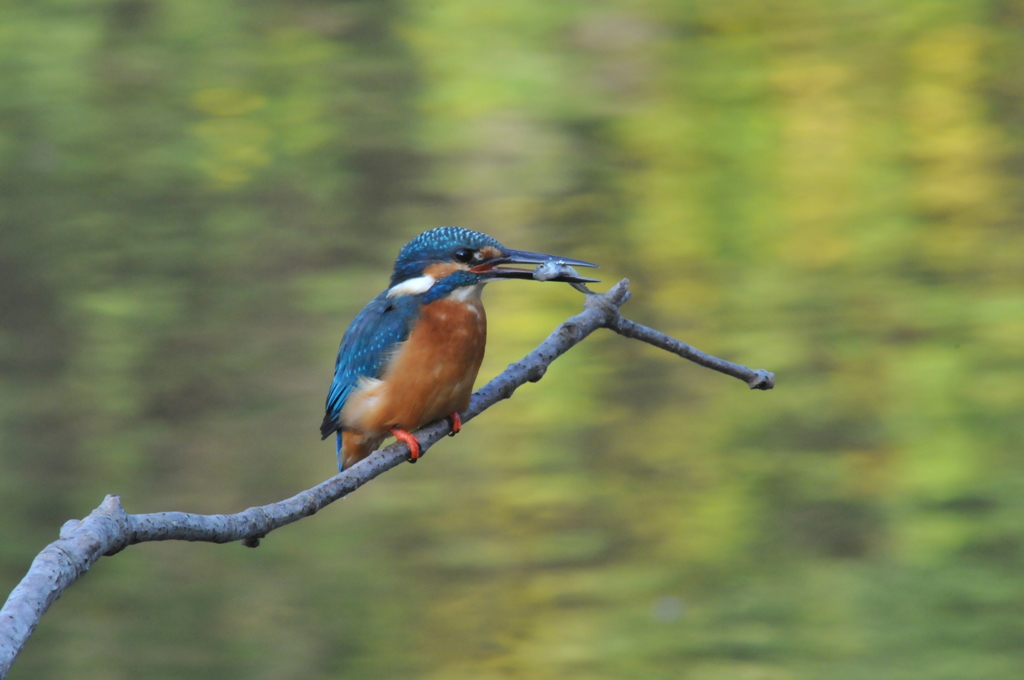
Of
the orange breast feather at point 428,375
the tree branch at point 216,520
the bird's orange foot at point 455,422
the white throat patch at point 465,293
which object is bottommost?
the tree branch at point 216,520

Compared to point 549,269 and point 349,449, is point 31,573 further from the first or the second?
point 349,449

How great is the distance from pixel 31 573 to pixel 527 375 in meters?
0.77

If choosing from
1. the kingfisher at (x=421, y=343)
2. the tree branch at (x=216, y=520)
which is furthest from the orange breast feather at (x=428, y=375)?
the tree branch at (x=216, y=520)

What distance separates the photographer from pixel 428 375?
1513 millimetres

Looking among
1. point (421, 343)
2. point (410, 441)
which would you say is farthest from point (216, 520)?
point (421, 343)

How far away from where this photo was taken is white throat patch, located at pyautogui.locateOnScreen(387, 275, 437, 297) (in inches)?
62.5

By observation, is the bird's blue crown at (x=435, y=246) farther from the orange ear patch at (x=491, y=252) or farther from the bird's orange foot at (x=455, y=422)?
the bird's orange foot at (x=455, y=422)

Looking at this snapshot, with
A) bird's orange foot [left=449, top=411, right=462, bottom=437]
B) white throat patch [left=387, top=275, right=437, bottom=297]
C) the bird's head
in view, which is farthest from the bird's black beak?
bird's orange foot [left=449, top=411, right=462, bottom=437]

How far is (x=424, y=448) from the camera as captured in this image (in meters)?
1.48

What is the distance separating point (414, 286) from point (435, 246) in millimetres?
100

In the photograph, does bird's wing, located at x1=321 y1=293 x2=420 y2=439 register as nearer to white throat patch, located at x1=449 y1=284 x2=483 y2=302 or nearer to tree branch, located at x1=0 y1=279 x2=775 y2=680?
white throat patch, located at x1=449 y1=284 x2=483 y2=302

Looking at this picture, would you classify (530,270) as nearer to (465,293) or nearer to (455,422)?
(465,293)

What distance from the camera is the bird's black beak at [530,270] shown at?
1.24m

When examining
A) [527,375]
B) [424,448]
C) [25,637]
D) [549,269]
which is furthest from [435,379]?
[25,637]
